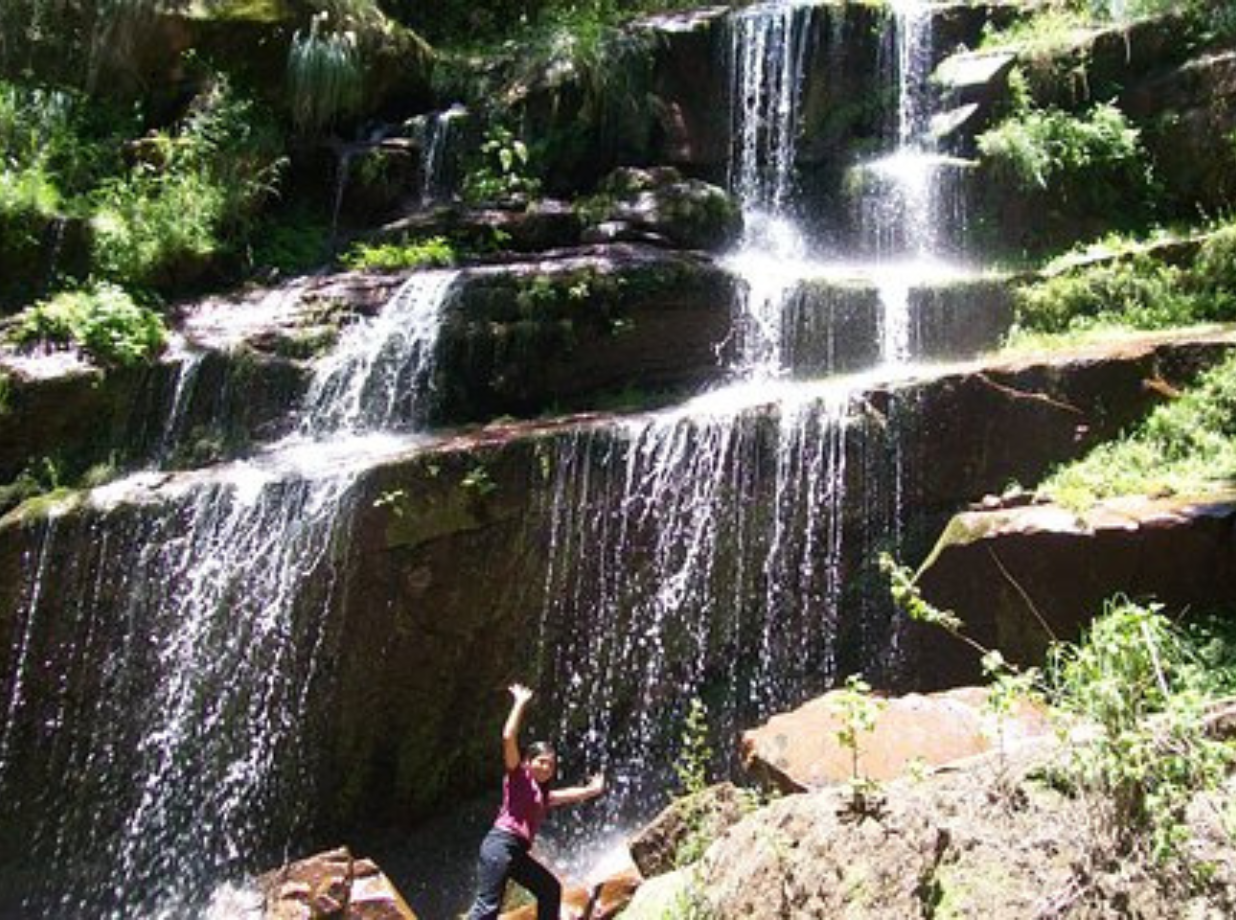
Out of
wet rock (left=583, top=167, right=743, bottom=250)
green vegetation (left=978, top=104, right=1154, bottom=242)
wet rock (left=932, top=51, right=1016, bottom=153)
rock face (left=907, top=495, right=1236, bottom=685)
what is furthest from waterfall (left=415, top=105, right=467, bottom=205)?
rock face (left=907, top=495, right=1236, bottom=685)

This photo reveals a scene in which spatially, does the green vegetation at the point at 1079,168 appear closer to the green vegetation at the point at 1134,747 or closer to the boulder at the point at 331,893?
the green vegetation at the point at 1134,747

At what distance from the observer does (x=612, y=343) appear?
33.2 feet

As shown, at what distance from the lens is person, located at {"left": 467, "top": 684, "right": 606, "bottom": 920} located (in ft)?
18.1

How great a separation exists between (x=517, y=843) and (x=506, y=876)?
166 millimetres

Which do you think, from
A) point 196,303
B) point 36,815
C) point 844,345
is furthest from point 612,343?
point 36,815

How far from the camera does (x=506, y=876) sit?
5535 millimetres

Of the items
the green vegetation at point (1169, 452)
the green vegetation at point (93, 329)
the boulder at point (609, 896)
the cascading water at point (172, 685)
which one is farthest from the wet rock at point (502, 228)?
the boulder at point (609, 896)

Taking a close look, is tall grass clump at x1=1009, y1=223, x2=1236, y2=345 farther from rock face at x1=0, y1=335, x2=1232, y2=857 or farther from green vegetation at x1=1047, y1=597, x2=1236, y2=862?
green vegetation at x1=1047, y1=597, x2=1236, y2=862

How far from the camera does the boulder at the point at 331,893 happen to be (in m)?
6.12

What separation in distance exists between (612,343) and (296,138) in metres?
5.63

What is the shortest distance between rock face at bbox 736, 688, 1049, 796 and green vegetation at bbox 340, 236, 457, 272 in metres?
6.62

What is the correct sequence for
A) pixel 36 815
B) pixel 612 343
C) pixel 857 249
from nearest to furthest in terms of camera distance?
1. pixel 36 815
2. pixel 612 343
3. pixel 857 249

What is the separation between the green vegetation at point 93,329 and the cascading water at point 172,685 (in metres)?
2.18

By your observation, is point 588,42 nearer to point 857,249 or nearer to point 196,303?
point 857,249
